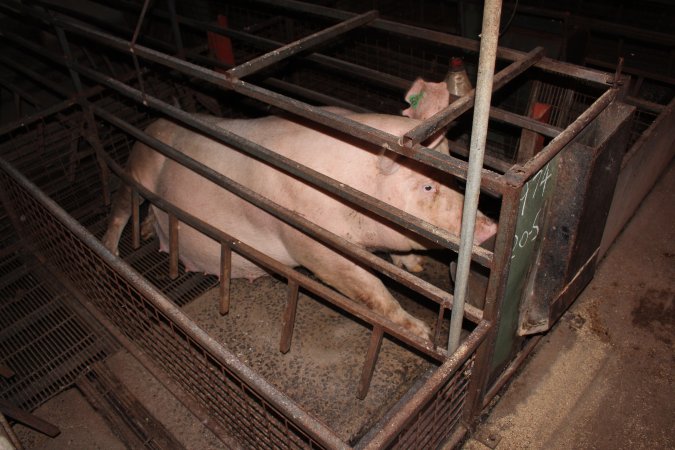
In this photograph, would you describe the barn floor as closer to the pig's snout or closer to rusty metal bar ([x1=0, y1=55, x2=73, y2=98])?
the pig's snout

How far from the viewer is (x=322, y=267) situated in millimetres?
3287

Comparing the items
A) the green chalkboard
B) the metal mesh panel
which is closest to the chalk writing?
the green chalkboard

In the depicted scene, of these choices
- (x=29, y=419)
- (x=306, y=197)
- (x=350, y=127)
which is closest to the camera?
(x=350, y=127)

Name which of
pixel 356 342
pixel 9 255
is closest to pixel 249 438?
A: pixel 356 342

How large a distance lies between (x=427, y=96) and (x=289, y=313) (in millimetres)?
1367

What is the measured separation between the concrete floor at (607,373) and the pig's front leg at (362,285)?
25.3 inches

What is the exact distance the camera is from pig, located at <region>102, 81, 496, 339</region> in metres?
2.81

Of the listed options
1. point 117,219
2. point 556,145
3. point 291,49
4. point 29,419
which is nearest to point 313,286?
point 291,49

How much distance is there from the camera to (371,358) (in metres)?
2.76

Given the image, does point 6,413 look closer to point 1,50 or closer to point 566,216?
point 566,216

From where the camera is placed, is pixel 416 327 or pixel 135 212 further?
pixel 135 212

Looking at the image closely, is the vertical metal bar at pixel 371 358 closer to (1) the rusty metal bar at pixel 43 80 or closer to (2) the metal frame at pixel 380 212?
(2) the metal frame at pixel 380 212

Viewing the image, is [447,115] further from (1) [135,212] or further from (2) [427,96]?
(1) [135,212]

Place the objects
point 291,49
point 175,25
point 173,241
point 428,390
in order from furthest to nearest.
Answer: point 175,25 → point 173,241 → point 291,49 → point 428,390
